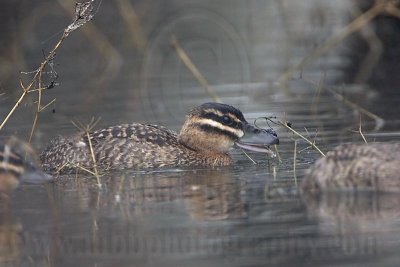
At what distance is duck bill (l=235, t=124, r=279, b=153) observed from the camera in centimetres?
1192

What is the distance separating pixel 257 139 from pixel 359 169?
9.20 ft

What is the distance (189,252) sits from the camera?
25.8 ft

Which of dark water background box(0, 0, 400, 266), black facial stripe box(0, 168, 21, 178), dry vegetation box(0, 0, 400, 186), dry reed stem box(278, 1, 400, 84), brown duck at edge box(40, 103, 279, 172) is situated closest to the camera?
dark water background box(0, 0, 400, 266)

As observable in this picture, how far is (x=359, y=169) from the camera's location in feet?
30.4

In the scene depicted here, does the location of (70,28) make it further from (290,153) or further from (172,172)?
(290,153)

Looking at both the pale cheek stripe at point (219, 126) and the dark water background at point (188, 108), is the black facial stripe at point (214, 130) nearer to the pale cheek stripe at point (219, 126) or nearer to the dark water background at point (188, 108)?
the pale cheek stripe at point (219, 126)

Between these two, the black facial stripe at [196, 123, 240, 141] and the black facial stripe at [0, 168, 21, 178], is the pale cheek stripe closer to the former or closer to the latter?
the black facial stripe at [196, 123, 240, 141]

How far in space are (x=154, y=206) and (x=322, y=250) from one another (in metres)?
2.07

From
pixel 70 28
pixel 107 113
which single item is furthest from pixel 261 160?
pixel 107 113

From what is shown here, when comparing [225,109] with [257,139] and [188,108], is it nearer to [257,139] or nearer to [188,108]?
[257,139]

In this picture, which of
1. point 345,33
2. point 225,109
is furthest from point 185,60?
point 225,109

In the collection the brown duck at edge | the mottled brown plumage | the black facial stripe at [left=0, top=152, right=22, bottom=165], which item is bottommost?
the mottled brown plumage

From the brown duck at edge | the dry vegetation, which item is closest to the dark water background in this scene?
the dry vegetation

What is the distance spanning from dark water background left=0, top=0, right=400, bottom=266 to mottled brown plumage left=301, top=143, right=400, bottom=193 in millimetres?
215
